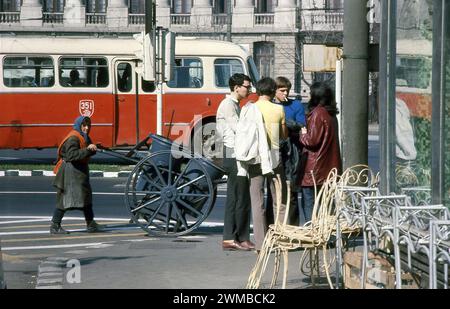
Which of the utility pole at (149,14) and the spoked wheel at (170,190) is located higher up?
the utility pole at (149,14)

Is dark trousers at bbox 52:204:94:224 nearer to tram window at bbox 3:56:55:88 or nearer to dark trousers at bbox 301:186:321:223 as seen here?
dark trousers at bbox 301:186:321:223

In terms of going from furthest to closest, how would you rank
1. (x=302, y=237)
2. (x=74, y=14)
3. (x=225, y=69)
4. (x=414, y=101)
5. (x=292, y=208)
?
1. (x=74, y=14)
2. (x=225, y=69)
3. (x=292, y=208)
4. (x=302, y=237)
5. (x=414, y=101)

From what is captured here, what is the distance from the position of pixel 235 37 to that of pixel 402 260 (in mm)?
58020

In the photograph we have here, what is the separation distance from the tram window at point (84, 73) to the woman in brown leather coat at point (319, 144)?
17.3 meters

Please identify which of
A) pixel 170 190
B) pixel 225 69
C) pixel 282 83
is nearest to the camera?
pixel 282 83

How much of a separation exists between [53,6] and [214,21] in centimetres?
886

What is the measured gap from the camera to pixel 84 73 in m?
29.4

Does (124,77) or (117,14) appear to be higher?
(117,14)

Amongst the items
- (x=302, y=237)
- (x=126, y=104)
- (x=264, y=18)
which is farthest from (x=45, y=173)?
(x=264, y=18)

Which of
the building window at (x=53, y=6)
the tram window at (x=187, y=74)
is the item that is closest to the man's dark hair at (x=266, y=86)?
the tram window at (x=187, y=74)

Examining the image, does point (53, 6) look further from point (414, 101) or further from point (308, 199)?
point (414, 101)

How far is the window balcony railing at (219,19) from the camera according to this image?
6469cm

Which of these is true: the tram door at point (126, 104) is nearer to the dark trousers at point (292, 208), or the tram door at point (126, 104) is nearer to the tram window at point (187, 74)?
the tram window at point (187, 74)

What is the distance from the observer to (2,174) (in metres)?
25.8
